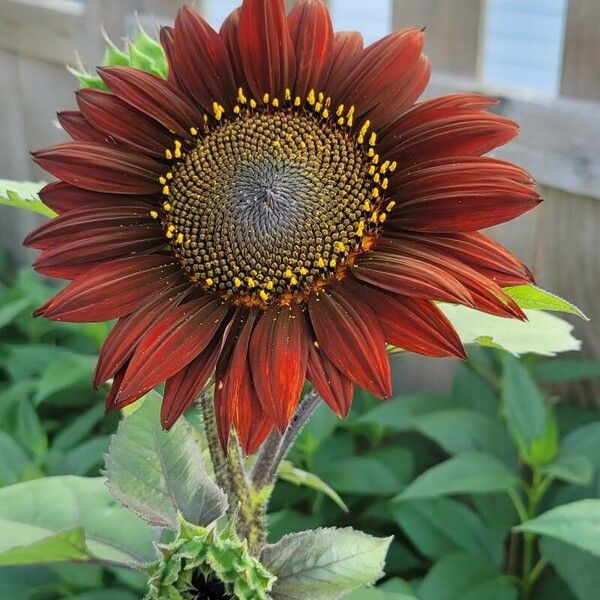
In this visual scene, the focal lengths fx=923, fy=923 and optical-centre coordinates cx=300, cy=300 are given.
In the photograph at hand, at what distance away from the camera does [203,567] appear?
14.0 inches

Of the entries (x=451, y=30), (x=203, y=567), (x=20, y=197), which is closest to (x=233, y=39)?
(x=20, y=197)

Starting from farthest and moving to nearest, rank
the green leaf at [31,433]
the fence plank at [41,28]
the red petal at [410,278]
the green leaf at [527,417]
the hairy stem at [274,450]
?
the fence plank at [41,28], the green leaf at [31,433], the green leaf at [527,417], the hairy stem at [274,450], the red petal at [410,278]

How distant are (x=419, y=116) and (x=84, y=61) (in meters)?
1.31

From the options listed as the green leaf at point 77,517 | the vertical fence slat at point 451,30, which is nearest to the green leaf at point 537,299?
the green leaf at point 77,517

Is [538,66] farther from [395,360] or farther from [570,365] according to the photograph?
[570,365]

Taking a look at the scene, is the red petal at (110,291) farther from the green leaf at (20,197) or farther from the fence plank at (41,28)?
the fence plank at (41,28)

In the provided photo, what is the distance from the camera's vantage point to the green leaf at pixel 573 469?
2.63 feet

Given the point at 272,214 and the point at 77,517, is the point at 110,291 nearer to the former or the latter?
the point at 272,214

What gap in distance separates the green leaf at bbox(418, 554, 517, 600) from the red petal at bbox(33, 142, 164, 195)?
532 mm

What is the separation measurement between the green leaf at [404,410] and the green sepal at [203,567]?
2.00 feet

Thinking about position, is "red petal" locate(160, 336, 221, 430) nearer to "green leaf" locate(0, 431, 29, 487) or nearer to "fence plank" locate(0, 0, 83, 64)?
"green leaf" locate(0, 431, 29, 487)

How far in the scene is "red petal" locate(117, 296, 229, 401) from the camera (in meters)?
0.36

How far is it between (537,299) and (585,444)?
53cm

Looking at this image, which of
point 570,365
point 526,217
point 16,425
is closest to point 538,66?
point 526,217
